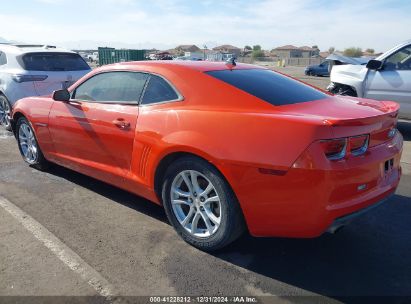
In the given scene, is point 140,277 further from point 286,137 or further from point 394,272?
point 394,272

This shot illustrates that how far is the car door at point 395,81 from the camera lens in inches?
284

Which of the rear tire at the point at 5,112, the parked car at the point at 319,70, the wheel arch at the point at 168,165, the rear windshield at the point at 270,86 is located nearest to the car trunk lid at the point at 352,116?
the rear windshield at the point at 270,86

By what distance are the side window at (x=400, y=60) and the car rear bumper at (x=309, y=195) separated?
503 centimetres

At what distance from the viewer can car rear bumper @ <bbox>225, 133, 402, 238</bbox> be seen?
2.63 m

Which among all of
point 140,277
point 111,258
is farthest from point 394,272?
point 111,258

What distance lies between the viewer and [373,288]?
2.77 meters

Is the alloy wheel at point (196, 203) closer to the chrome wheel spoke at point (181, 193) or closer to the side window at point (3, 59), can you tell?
the chrome wheel spoke at point (181, 193)

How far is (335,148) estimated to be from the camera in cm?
267

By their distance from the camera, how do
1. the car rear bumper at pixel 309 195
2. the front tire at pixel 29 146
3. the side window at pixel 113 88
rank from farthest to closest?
the front tire at pixel 29 146 < the side window at pixel 113 88 < the car rear bumper at pixel 309 195

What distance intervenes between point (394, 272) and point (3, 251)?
301 cm

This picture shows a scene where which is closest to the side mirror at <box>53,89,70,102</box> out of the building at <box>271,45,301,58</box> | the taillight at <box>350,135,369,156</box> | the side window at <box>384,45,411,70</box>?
the taillight at <box>350,135,369,156</box>

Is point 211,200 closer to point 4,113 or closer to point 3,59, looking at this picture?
point 4,113

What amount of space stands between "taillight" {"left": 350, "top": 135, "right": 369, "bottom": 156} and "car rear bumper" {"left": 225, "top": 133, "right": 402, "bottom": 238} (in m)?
0.04

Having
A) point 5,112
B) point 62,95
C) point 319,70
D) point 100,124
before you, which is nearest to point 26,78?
point 5,112
